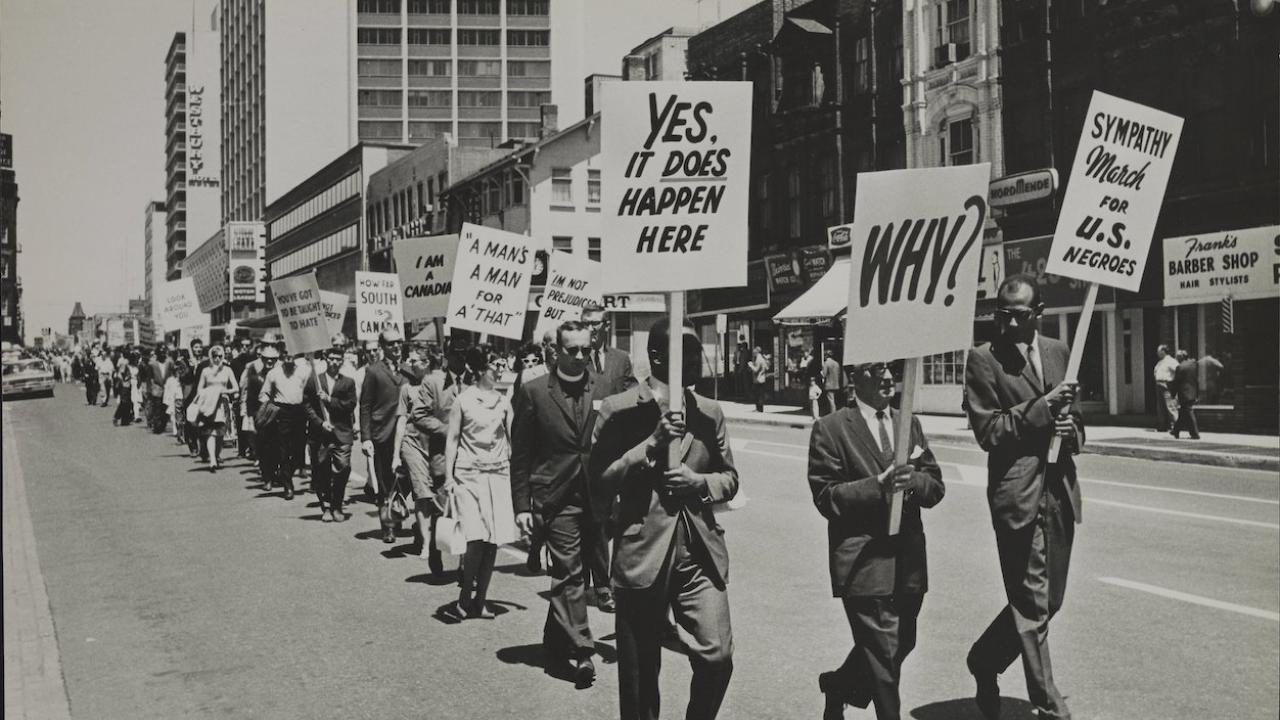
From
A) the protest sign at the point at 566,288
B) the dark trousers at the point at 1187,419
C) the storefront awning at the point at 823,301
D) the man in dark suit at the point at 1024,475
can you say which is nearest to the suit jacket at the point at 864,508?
the man in dark suit at the point at 1024,475

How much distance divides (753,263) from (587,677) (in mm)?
35399

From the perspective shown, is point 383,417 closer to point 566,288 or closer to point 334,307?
point 566,288

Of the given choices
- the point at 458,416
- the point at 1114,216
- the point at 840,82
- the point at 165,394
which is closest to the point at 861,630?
the point at 1114,216

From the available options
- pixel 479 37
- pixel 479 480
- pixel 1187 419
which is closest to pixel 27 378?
pixel 1187 419

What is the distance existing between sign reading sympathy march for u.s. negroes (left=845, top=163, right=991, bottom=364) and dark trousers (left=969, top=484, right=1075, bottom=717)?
102 centimetres

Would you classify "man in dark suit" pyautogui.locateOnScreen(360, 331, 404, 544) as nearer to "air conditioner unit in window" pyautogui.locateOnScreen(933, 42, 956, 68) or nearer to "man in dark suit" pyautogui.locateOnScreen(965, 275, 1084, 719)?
"man in dark suit" pyautogui.locateOnScreen(965, 275, 1084, 719)

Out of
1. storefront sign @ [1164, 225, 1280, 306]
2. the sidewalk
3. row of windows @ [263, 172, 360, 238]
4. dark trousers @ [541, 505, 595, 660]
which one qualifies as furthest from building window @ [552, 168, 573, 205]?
dark trousers @ [541, 505, 595, 660]

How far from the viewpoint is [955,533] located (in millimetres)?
11188

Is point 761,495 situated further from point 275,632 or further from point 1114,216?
point 1114,216

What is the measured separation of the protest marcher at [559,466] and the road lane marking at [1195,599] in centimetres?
412

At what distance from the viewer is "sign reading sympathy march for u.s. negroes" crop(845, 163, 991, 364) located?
5.02 meters

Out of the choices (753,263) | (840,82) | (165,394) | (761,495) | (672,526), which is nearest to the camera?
(672,526)

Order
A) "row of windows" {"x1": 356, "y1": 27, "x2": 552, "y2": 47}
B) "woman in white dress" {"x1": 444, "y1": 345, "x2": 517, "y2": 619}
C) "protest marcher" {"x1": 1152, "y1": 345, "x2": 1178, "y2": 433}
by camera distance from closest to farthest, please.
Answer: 1. "woman in white dress" {"x1": 444, "y1": 345, "x2": 517, "y2": 619}
2. "protest marcher" {"x1": 1152, "y1": 345, "x2": 1178, "y2": 433}
3. "row of windows" {"x1": 356, "y1": 27, "x2": 552, "y2": 47}

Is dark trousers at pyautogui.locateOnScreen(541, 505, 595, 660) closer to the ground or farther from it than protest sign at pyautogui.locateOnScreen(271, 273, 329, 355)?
closer to the ground
